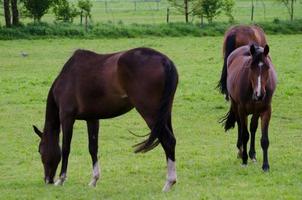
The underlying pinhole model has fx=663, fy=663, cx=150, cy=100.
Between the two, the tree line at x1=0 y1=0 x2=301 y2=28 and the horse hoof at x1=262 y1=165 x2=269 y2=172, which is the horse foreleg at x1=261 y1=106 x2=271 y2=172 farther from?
the tree line at x1=0 y1=0 x2=301 y2=28

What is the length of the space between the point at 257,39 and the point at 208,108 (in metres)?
3.20

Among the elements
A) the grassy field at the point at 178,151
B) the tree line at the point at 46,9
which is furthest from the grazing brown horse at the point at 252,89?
the tree line at the point at 46,9

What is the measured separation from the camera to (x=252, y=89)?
972cm

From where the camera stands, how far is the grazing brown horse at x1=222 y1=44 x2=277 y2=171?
918 cm

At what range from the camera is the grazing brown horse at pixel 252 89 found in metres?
9.18

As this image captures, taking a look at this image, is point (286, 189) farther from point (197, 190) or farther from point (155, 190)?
point (155, 190)

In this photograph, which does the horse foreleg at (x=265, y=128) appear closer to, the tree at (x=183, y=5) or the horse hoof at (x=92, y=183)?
the horse hoof at (x=92, y=183)

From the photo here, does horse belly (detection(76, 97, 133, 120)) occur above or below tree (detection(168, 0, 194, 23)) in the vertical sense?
above

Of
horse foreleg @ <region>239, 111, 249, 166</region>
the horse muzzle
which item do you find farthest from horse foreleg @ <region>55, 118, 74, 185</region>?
horse foreleg @ <region>239, 111, 249, 166</region>

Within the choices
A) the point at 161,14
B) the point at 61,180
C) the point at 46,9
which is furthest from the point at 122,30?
the point at 61,180

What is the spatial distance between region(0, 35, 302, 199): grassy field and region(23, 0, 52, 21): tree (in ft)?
56.4

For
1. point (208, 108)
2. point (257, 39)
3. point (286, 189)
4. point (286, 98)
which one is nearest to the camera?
point (286, 189)

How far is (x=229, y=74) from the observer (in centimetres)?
1098

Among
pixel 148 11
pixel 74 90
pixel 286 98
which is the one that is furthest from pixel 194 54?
pixel 148 11
